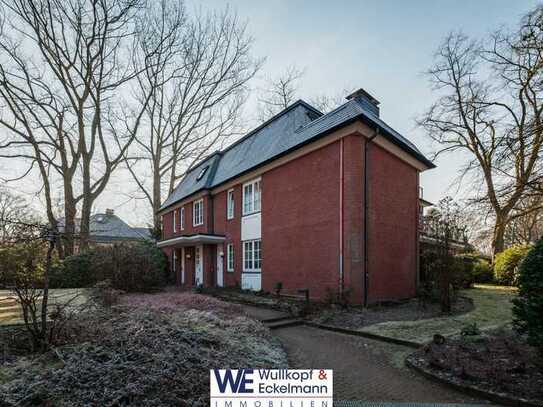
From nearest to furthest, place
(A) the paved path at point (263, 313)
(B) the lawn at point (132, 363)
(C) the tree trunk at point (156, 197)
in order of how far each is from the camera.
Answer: (B) the lawn at point (132, 363) → (A) the paved path at point (263, 313) → (C) the tree trunk at point (156, 197)

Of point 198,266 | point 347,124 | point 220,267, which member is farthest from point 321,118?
point 198,266

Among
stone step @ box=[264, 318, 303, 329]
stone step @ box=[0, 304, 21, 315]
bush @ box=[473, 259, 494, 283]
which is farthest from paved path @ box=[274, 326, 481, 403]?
bush @ box=[473, 259, 494, 283]

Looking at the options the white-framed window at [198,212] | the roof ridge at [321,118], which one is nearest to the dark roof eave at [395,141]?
the roof ridge at [321,118]

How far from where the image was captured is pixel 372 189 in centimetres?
1135

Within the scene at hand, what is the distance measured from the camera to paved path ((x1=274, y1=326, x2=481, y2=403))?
14.1 ft

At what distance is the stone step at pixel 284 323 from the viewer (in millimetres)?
8719

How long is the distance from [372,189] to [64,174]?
21901 mm

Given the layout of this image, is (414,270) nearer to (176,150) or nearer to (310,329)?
(310,329)

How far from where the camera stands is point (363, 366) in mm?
5484

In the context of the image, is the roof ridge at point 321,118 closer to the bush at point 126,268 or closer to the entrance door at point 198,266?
the bush at point 126,268

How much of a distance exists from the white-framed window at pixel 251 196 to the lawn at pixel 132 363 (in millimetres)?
8949

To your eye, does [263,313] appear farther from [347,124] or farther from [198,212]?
[198,212]

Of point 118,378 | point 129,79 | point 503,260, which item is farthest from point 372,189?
point 129,79

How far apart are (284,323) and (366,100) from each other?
9901mm
